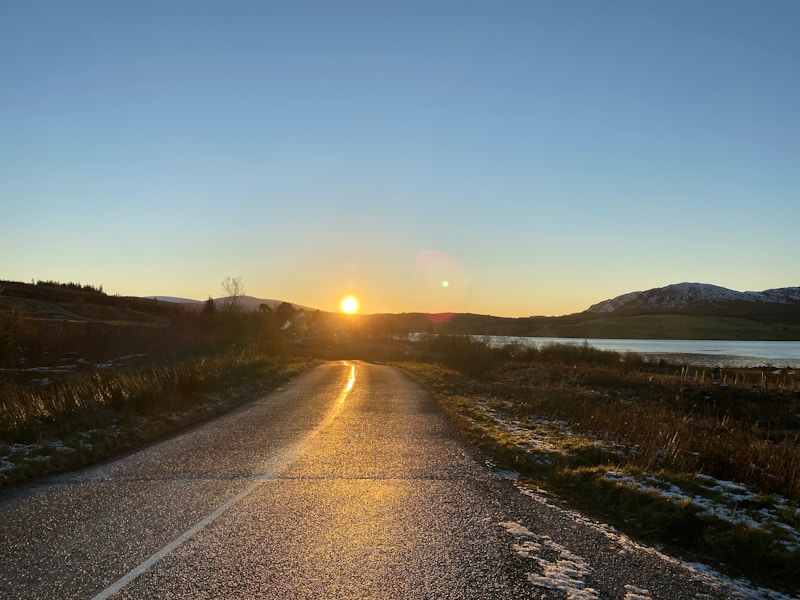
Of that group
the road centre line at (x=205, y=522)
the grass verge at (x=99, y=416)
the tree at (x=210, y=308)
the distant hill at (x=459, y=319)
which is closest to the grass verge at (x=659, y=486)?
the road centre line at (x=205, y=522)

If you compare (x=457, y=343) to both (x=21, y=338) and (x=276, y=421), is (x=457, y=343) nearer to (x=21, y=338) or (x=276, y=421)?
(x=21, y=338)

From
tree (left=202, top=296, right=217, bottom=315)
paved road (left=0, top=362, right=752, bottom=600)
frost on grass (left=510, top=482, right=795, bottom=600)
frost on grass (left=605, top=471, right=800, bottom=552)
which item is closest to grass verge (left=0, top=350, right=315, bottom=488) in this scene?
paved road (left=0, top=362, right=752, bottom=600)

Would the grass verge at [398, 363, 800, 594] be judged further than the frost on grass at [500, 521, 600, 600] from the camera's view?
Yes

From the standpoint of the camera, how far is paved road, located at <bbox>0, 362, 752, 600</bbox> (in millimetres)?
4531

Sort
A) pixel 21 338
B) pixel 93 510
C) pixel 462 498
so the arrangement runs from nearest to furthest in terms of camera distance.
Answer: pixel 93 510 < pixel 462 498 < pixel 21 338

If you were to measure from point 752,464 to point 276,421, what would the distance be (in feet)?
35.1

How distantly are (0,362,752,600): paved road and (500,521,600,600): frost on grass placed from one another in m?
0.02

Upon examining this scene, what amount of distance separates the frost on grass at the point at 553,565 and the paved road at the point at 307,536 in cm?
2

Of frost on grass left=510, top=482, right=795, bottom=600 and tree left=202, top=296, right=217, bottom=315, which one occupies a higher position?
tree left=202, top=296, right=217, bottom=315

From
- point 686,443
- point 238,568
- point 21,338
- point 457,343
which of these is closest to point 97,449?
point 238,568

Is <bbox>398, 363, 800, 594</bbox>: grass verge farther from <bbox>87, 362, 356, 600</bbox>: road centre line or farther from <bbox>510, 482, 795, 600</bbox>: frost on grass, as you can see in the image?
<bbox>87, 362, 356, 600</bbox>: road centre line

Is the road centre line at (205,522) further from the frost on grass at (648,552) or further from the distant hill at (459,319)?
the distant hill at (459,319)

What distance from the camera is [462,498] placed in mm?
7203

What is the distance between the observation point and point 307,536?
5.68 metres
